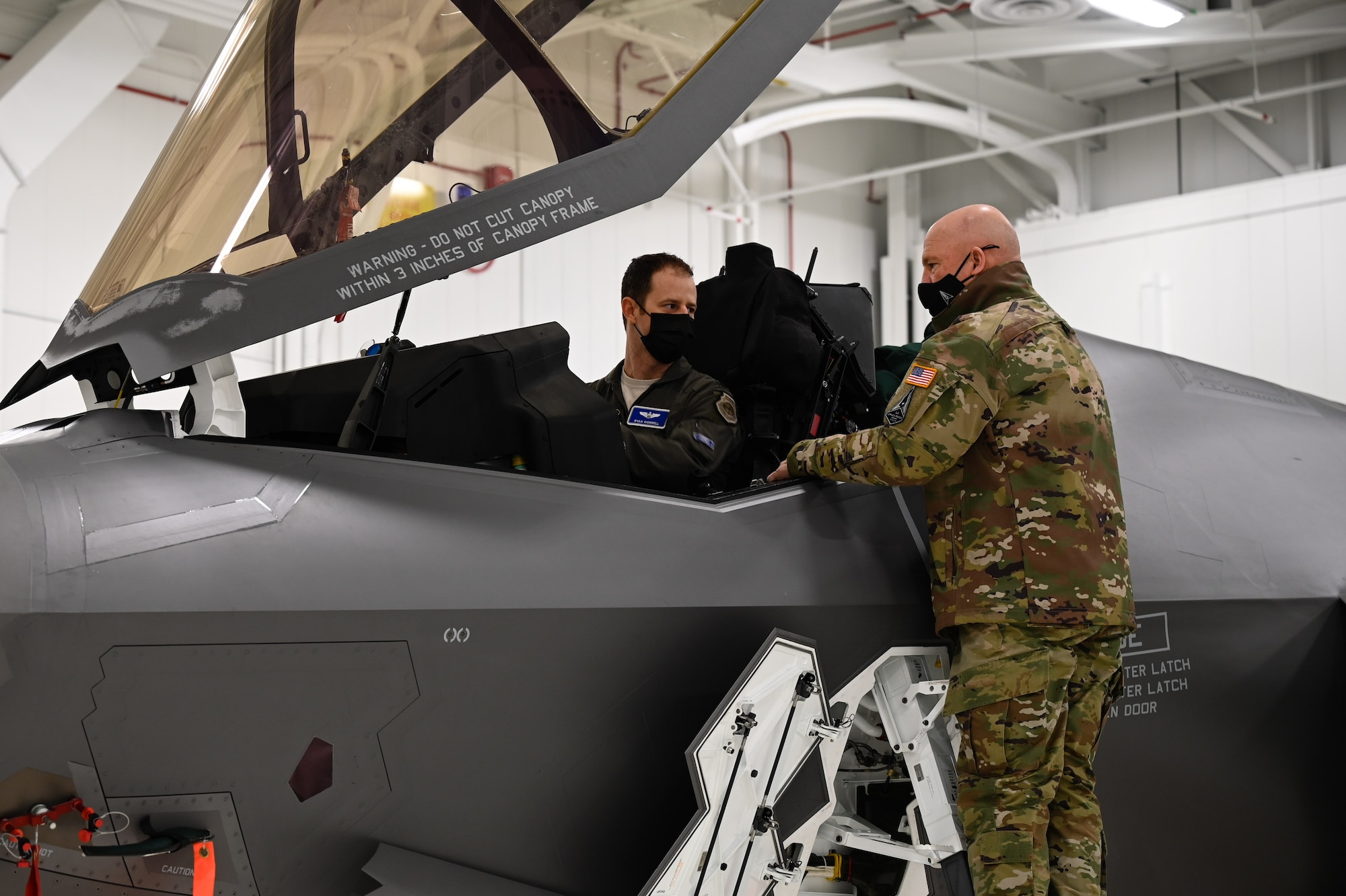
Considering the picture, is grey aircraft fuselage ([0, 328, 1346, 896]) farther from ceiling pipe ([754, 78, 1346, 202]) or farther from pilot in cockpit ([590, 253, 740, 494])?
ceiling pipe ([754, 78, 1346, 202])

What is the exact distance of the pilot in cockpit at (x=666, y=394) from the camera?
3068 mm

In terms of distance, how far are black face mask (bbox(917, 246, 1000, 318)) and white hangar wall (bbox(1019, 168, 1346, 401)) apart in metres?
10.5

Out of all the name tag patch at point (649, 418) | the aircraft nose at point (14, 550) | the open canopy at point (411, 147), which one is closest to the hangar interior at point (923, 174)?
the name tag patch at point (649, 418)

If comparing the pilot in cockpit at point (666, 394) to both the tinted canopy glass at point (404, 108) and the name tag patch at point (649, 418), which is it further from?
the tinted canopy glass at point (404, 108)

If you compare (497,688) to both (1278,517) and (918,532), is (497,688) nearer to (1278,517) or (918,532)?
(918,532)

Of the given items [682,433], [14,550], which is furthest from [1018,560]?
[14,550]

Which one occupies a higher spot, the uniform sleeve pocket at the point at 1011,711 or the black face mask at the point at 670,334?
the black face mask at the point at 670,334

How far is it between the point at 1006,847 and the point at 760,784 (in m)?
0.66

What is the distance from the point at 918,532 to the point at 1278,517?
1.42 m

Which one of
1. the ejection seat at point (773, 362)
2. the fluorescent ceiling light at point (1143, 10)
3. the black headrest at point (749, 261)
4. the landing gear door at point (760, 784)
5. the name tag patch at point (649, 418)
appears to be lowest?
the landing gear door at point (760, 784)

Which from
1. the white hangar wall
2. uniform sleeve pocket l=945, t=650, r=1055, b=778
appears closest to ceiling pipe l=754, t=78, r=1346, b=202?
the white hangar wall

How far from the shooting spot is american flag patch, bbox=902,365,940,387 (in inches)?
109

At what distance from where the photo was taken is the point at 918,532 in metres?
3.02

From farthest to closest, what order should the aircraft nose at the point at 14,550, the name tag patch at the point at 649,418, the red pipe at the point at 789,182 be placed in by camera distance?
1. the red pipe at the point at 789,182
2. the name tag patch at the point at 649,418
3. the aircraft nose at the point at 14,550
